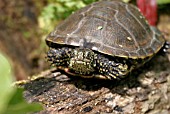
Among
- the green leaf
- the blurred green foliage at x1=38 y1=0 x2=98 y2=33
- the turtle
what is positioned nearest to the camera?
the green leaf

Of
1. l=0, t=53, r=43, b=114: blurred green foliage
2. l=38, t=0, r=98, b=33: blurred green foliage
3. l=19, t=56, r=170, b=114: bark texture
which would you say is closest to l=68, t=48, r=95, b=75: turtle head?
l=19, t=56, r=170, b=114: bark texture

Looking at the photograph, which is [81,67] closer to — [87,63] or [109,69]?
[87,63]

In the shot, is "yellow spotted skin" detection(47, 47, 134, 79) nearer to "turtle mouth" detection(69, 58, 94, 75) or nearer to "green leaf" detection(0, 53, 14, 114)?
"turtle mouth" detection(69, 58, 94, 75)

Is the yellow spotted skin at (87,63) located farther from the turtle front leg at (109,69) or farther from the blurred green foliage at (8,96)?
the blurred green foliage at (8,96)

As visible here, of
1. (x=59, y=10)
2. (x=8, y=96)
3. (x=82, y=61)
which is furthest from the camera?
(x=59, y=10)

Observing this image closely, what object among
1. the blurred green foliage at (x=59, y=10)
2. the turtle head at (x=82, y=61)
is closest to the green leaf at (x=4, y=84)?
the turtle head at (x=82, y=61)

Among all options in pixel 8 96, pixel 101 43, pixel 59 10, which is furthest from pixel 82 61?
pixel 8 96
